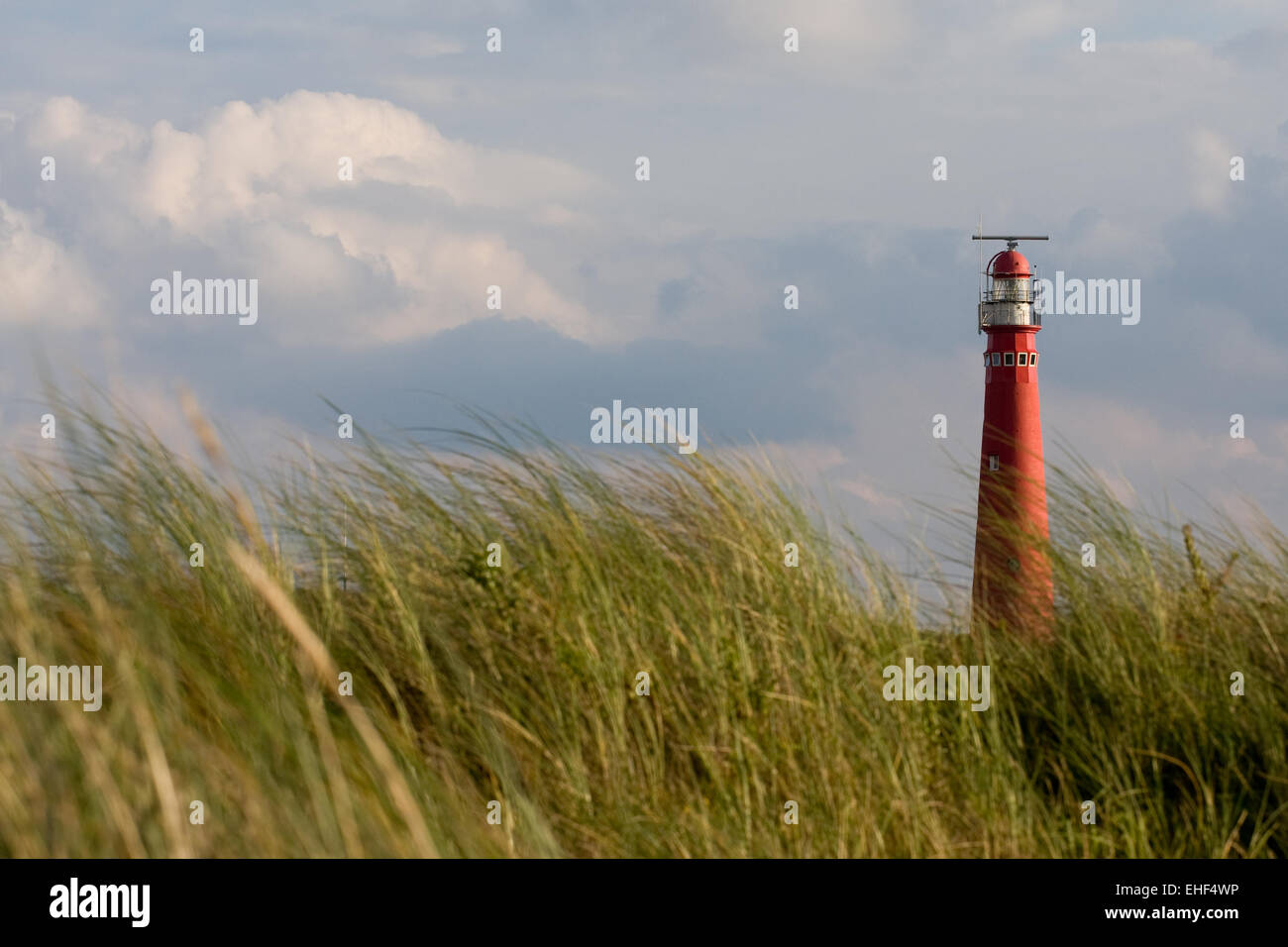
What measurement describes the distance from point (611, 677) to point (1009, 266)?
14.9 meters

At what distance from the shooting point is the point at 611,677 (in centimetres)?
374

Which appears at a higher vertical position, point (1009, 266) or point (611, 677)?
point (1009, 266)

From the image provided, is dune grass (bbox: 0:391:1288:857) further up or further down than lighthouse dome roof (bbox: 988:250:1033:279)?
further down

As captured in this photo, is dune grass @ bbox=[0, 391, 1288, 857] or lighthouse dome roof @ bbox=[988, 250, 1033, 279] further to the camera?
lighthouse dome roof @ bbox=[988, 250, 1033, 279]

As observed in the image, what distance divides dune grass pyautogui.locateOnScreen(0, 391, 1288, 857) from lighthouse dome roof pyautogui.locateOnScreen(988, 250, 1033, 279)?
12920 mm

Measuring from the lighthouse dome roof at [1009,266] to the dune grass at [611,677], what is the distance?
12.9m

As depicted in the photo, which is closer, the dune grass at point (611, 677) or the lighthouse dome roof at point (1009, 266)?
the dune grass at point (611, 677)

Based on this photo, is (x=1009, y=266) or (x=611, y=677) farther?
(x=1009, y=266)

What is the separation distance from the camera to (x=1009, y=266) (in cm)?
1703

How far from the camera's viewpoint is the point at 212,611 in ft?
12.7

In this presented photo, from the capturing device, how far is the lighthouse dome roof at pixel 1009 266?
→ 55.7 ft

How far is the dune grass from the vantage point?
2.87 metres
